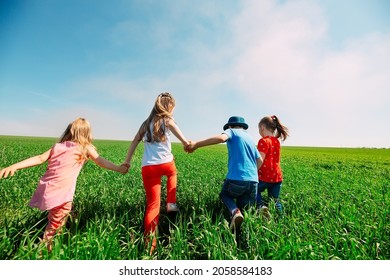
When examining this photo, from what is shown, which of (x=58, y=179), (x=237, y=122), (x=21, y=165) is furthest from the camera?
(x=237, y=122)

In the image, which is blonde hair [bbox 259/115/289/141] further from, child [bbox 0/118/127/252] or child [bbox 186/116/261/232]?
child [bbox 0/118/127/252]

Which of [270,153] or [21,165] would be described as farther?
[270,153]

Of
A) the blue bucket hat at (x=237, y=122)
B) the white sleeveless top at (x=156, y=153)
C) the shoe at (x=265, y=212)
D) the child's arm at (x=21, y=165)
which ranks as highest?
the blue bucket hat at (x=237, y=122)

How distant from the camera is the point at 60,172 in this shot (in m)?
3.32

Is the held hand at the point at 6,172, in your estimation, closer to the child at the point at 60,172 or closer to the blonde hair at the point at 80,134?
the child at the point at 60,172

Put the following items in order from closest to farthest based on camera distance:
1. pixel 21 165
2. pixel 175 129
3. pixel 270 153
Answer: pixel 21 165 < pixel 175 129 < pixel 270 153

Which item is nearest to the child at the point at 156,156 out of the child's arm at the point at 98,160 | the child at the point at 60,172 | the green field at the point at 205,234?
the green field at the point at 205,234

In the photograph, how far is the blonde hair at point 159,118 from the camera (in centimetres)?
370

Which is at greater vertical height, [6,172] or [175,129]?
[175,129]

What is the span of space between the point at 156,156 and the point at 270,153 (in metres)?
2.18

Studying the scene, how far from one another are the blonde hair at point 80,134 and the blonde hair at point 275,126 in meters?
3.04

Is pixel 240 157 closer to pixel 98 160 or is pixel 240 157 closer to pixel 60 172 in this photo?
pixel 98 160

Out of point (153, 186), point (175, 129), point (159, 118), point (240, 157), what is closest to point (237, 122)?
point (240, 157)
